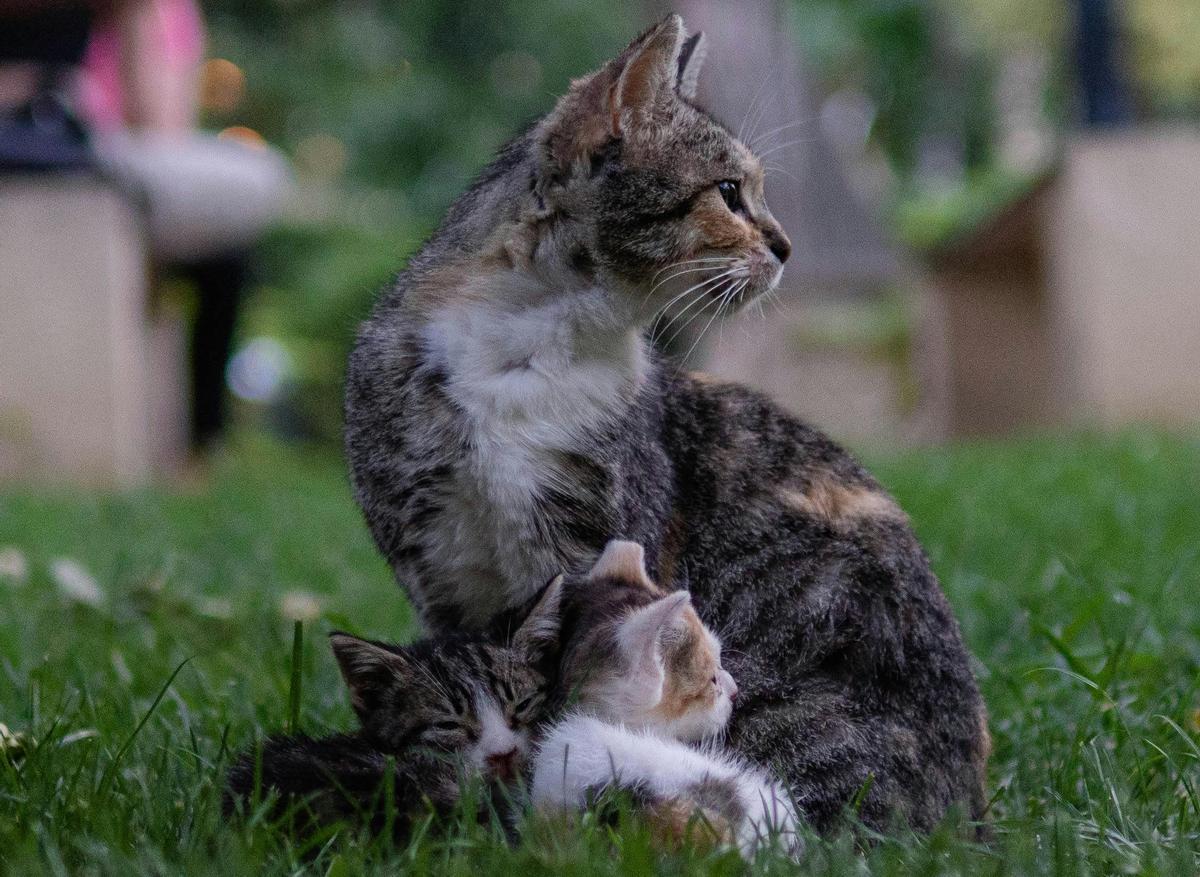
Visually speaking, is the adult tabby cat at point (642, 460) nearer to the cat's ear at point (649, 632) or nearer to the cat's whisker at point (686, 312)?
the cat's whisker at point (686, 312)

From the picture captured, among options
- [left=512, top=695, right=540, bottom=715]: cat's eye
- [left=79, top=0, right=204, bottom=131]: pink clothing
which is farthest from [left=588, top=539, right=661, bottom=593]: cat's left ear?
[left=79, top=0, right=204, bottom=131]: pink clothing

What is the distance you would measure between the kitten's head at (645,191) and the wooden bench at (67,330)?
16.5 ft

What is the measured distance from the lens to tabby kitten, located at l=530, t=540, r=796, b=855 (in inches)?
75.3

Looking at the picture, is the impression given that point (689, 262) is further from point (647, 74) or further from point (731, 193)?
point (647, 74)

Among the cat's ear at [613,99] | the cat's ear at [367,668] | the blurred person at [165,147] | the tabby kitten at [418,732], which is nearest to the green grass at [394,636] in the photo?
the tabby kitten at [418,732]

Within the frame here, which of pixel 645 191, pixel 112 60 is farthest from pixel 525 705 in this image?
pixel 112 60

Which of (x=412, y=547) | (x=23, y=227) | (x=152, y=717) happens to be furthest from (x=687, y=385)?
(x=23, y=227)

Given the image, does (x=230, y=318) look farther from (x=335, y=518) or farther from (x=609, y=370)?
(x=609, y=370)

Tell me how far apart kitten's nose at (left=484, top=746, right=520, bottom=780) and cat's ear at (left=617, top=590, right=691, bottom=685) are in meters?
0.24

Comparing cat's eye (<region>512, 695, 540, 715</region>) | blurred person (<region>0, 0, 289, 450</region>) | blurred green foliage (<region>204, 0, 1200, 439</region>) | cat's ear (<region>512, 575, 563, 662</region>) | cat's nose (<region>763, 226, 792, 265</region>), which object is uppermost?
cat's nose (<region>763, 226, 792, 265</region>)

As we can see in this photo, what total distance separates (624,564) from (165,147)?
6.34 meters

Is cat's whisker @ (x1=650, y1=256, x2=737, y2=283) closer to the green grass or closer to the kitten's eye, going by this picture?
the kitten's eye

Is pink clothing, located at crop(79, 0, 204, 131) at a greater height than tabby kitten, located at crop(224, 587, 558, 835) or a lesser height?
lesser

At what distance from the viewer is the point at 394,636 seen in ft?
11.1
